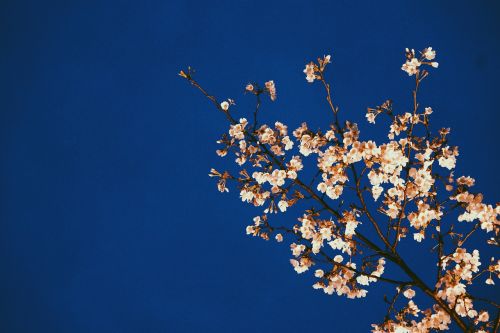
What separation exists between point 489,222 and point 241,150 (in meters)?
3.50

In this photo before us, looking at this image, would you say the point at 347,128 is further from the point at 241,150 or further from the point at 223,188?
the point at 223,188

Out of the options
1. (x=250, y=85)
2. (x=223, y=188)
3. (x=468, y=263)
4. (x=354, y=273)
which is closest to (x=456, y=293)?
(x=468, y=263)

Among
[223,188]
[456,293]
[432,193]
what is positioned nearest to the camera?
[456,293]

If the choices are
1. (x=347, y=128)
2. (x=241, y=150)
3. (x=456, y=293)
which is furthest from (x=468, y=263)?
(x=241, y=150)

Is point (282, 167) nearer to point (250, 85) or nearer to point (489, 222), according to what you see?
point (250, 85)

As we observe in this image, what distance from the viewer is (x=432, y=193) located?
5.36 m

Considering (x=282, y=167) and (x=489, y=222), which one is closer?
(x=489, y=222)

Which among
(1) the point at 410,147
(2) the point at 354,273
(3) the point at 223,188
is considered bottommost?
(2) the point at 354,273

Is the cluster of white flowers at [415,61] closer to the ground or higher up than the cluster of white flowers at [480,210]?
higher up

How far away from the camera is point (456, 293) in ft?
16.5

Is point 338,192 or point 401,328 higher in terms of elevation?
point 338,192

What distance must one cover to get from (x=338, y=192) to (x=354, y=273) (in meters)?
1.17

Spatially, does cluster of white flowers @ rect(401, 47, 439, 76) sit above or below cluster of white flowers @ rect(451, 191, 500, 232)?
above

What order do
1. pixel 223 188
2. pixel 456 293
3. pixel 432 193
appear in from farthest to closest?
pixel 223 188
pixel 432 193
pixel 456 293
